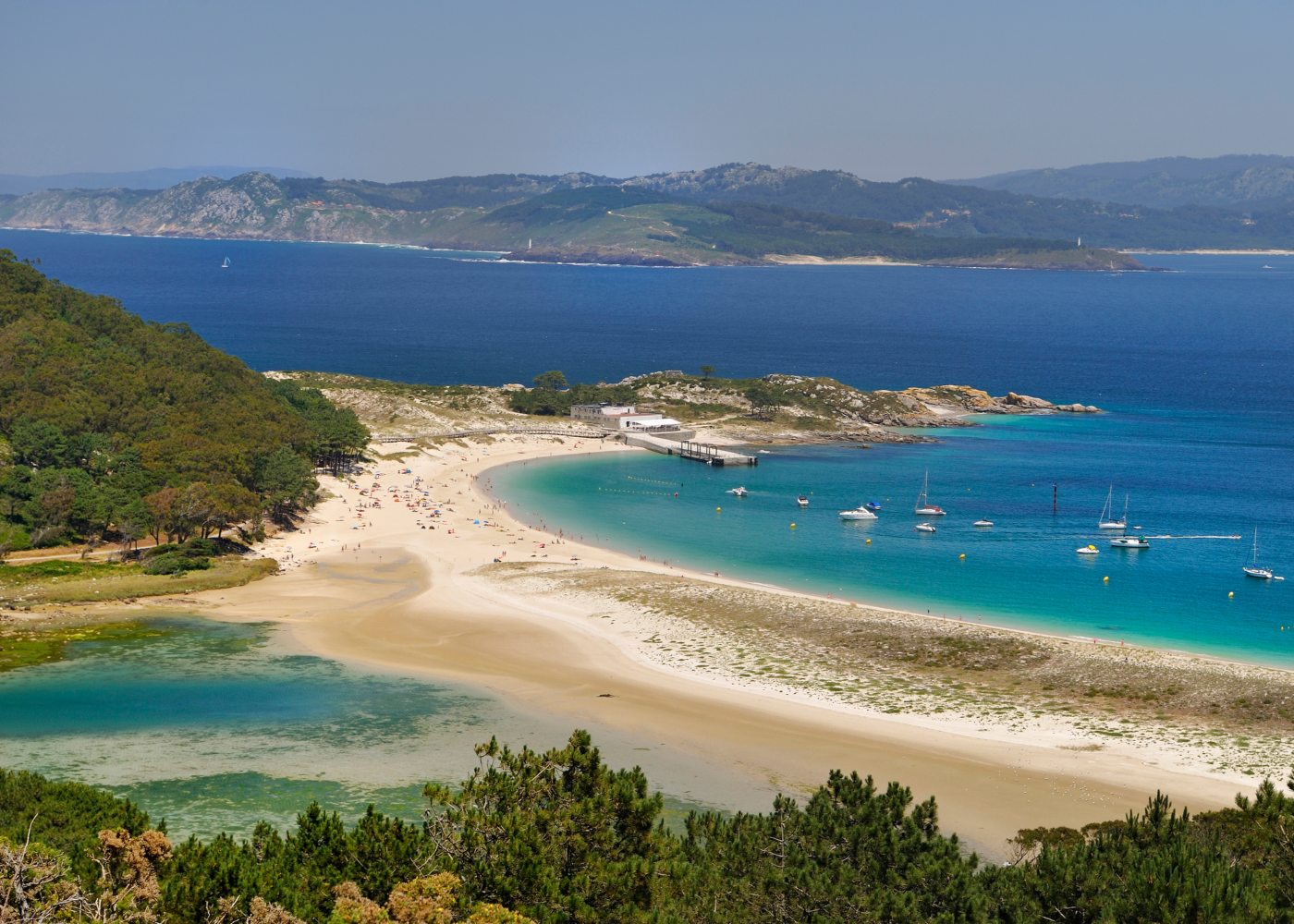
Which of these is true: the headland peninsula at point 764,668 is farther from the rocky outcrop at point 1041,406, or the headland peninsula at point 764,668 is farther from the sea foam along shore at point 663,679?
the rocky outcrop at point 1041,406

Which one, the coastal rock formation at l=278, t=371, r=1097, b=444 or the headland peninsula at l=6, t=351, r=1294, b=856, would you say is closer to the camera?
the headland peninsula at l=6, t=351, r=1294, b=856

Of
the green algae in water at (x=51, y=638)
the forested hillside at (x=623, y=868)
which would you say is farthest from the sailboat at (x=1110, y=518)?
the green algae in water at (x=51, y=638)

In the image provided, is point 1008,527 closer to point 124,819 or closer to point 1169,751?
point 1169,751

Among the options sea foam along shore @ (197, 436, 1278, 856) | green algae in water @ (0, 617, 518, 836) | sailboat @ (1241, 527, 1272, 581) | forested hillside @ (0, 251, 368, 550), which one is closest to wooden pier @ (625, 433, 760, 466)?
forested hillside @ (0, 251, 368, 550)

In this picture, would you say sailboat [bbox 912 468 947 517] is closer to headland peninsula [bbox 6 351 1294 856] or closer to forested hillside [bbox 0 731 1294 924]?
headland peninsula [bbox 6 351 1294 856]

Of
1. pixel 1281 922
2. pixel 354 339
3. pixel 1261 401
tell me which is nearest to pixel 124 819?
pixel 1281 922

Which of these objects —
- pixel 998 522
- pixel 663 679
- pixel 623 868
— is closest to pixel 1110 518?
pixel 998 522
